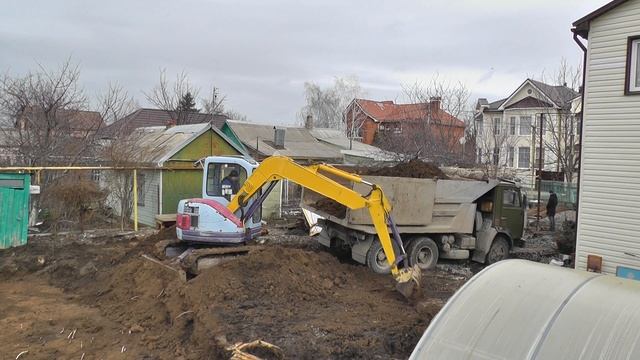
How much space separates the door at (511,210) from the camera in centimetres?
1503

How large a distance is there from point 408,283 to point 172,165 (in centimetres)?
1512

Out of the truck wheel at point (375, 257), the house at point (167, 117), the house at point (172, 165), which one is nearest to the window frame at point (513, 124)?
the house at point (167, 117)

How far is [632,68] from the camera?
12.9m

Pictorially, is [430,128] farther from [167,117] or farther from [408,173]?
[167,117]

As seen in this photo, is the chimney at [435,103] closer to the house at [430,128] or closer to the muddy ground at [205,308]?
the house at [430,128]

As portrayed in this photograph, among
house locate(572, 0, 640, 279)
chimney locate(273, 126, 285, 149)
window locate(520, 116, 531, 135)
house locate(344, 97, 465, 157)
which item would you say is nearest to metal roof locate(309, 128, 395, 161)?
house locate(344, 97, 465, 157)

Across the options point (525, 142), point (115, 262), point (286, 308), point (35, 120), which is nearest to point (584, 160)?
point (286, 308)

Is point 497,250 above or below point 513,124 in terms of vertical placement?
below

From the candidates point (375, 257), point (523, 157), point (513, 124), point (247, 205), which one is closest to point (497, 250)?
point (375, 257)

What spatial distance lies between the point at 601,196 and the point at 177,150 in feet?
52.8

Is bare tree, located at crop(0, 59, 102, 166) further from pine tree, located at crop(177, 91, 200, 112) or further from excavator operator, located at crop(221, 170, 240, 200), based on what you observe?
pine tree, located at crop(177, 91, 200, 112)

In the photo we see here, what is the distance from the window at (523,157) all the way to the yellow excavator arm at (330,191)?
4417cm

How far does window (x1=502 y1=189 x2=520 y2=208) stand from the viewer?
15062 mm

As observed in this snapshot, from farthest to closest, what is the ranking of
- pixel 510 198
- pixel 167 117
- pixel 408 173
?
pixel 167 117 < pixel 510 198 < pixel 408 173
